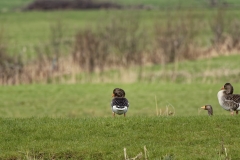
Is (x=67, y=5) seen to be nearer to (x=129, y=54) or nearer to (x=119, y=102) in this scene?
(x=129, y=54)

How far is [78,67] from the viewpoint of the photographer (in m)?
38.0

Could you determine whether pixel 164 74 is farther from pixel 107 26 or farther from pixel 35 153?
pixel 35 153

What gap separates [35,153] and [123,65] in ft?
85.2

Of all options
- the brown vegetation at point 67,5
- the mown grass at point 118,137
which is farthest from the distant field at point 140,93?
the brown vegetation at point 67,5

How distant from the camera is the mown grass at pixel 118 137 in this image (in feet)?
42.8

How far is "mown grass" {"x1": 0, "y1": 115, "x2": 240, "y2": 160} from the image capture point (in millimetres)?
13039

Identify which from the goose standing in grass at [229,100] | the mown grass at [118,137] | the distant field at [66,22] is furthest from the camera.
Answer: the distant field at [66,22]

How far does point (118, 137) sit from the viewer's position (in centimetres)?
1423

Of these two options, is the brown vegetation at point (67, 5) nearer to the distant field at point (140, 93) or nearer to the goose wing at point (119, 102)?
the distant field at point (140, 93)

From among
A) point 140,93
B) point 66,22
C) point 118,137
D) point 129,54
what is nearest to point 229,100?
point 118,137

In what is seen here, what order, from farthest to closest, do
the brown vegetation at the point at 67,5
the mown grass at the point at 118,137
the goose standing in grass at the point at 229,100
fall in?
1. the brown vegetation at the point at 67,5
2. the goose standing in grass at the point at 229,100
3. the mown grass at the point at 118,137

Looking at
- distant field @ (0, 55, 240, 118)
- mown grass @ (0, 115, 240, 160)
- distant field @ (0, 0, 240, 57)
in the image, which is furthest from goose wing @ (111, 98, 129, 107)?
distant field @ (0, 0, 240, 57)

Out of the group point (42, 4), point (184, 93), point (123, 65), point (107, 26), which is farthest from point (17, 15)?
point (184, 93)

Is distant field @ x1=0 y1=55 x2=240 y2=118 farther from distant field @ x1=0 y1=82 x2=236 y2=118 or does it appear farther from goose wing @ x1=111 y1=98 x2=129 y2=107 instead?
goose wing @ x1=111 y1=98 x2=129 y2=107
